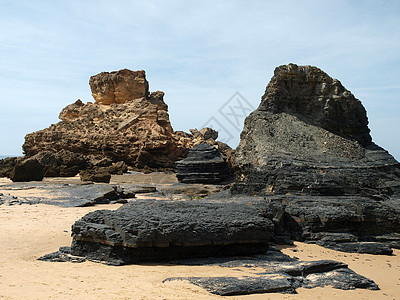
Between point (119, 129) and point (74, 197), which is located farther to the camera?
point (119, 129)

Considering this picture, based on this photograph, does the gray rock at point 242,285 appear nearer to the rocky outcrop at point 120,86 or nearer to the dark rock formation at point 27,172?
the dark rock formation at point 27,172

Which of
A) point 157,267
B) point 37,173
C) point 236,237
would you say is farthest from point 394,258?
point 37,173

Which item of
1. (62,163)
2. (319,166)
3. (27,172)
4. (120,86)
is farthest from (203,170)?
(120,86)

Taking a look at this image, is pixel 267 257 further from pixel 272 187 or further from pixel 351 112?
pixel 351 112

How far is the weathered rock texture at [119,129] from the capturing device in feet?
86.4

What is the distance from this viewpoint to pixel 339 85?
10867 mm

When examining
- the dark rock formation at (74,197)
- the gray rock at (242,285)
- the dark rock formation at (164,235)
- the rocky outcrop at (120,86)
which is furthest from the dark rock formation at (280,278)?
the rocky outcrop at (120,86)

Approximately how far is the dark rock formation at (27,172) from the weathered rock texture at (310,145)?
9500 mm

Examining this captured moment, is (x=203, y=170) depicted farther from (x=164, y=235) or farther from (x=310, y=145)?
(x=164, y=235)

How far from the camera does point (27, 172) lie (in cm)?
1502

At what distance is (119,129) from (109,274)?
25412mm

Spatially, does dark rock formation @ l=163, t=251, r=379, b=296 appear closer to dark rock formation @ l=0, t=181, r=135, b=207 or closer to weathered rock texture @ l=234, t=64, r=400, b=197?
weathered rock texture @ l=234, t=64, r=400, b=197

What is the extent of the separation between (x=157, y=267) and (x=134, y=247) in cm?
36

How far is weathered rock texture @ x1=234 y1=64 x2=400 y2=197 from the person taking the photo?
7957 mm
